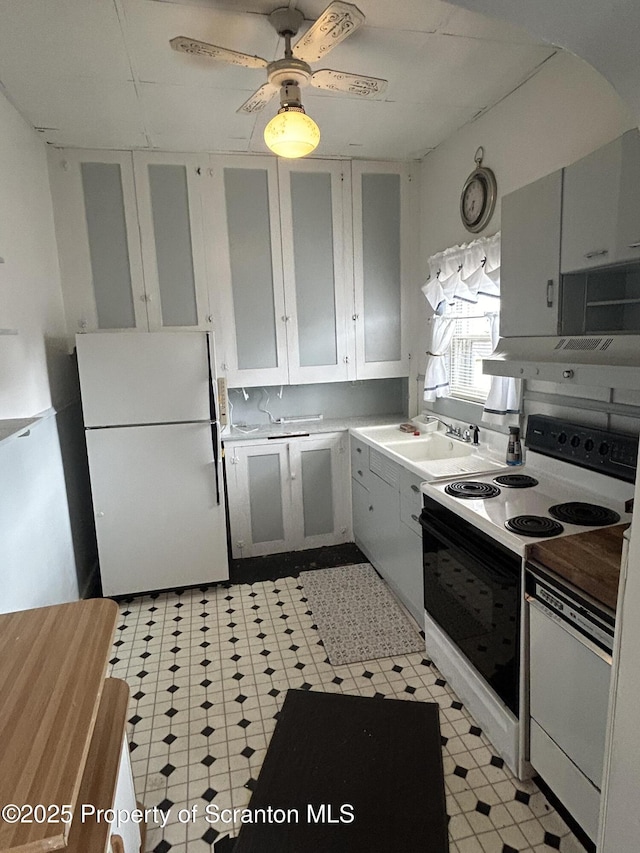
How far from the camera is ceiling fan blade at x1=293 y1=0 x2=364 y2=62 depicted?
1.55 m

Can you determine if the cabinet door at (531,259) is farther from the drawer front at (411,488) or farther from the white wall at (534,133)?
the drawer front at (411,488)

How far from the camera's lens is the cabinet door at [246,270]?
10.7ft

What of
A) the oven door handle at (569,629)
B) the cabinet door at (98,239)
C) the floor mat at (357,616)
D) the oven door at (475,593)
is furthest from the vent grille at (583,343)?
the cabinet door at (98,239)

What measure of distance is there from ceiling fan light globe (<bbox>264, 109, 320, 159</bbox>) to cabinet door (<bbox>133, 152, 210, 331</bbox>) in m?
1.45

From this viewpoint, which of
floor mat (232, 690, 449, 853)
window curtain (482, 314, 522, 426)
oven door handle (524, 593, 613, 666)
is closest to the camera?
oven door handle (524, 593, 613, 666)

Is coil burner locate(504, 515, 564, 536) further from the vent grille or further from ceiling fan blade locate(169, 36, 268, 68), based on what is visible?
ceiling fan blade locate(169, 36, 268, 68)

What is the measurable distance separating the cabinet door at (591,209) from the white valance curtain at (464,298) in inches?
30.0

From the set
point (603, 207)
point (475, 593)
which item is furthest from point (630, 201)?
point (475, 593)

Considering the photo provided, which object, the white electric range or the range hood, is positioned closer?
the range hood

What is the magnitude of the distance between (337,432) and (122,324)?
63.4 inches

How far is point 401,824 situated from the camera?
1644 mm

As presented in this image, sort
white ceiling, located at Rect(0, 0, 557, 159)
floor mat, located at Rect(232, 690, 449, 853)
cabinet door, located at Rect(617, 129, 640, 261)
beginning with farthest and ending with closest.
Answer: white ceiling, located at Rect(0, 0, 557, 159) < floor mat, located at Rect(232, 690, 449, 853) < cabinet door, located at Rect(617, 129, 640, 261)

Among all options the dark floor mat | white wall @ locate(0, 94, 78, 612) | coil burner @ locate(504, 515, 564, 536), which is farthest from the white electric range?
white wall @ locate(0, 94, 78, 612)

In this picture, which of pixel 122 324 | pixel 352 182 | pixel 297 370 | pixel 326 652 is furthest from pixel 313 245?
pixel 326 652
